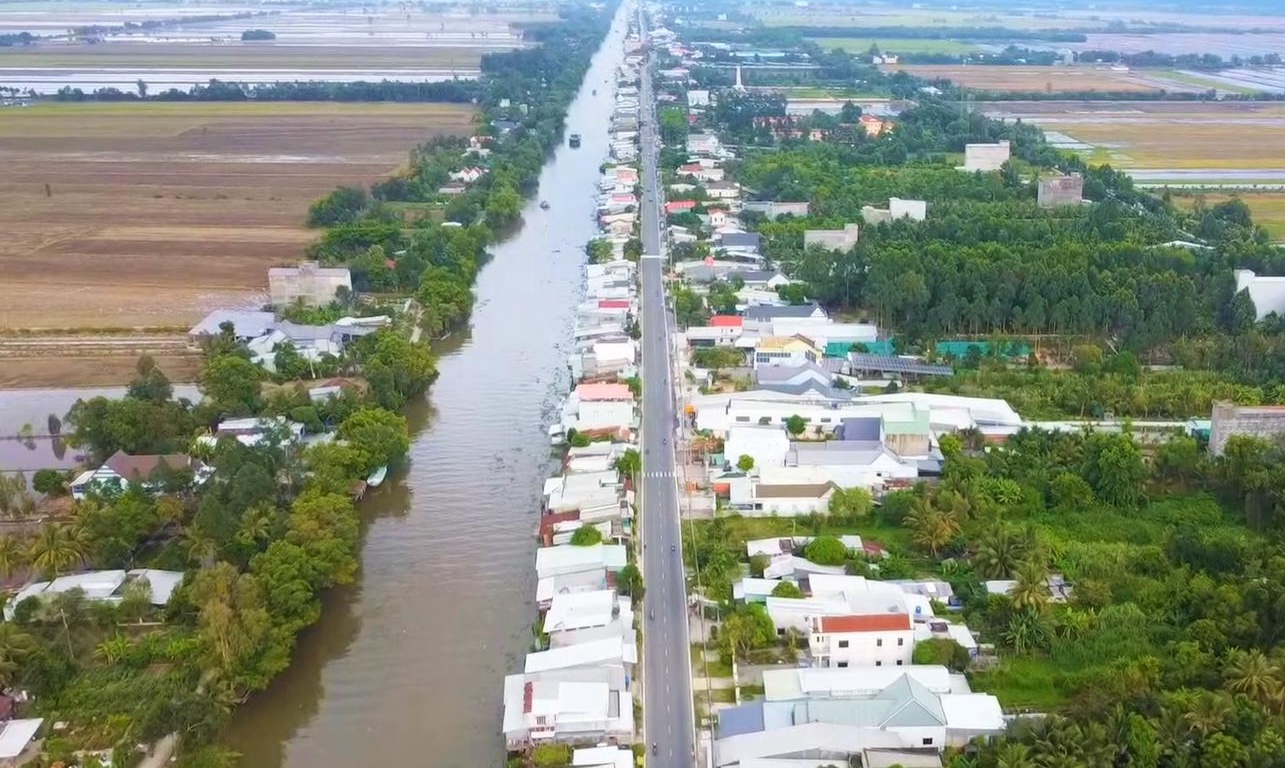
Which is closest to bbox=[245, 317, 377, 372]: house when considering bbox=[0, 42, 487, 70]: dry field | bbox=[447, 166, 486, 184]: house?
bbox=[447, 166, 486, 184]: house

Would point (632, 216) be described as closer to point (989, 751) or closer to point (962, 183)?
point (962, 183)

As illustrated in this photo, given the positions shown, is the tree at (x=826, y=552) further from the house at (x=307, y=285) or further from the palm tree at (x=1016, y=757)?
the house at (x=307, y=285)

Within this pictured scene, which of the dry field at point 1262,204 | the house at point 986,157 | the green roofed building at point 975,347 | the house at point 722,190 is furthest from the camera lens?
the house at point 986,157

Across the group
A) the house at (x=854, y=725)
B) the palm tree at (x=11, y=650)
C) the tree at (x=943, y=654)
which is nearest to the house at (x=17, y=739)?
the palm tree at (x=11, y=650)

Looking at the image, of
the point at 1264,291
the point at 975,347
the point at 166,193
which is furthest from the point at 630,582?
the point at 166,193

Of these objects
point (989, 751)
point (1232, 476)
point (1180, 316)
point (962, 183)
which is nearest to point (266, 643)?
point (989, 751)

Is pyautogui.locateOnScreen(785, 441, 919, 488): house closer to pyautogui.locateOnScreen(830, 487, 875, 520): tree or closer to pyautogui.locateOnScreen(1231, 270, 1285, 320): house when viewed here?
pyautogui.locateOnScreen(830, 487, 875, 520): tree
